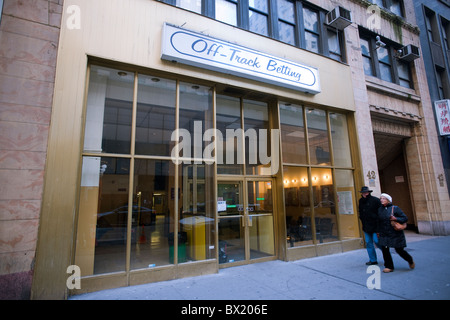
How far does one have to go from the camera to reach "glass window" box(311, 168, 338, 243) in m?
8.14

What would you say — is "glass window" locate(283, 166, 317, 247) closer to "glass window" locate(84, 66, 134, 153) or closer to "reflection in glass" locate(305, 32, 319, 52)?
"reflection in glass" locate(305, 32, 319, 52)

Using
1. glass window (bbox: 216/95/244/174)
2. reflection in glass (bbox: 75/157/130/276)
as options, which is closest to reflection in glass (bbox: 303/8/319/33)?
glass window (bbox: 216/95/244/174)

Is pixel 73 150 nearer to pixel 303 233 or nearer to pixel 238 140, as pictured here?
pixel 238 140

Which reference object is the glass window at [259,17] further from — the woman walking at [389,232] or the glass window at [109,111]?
the woman walking at [389,232]

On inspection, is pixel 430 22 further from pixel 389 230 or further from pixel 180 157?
pixel 180 157

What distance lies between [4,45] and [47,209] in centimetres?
316

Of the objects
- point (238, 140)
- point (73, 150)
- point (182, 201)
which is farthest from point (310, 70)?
point (73, 150)

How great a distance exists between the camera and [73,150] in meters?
5.00

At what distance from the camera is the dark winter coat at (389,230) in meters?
5.62

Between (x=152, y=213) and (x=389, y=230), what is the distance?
212 inches

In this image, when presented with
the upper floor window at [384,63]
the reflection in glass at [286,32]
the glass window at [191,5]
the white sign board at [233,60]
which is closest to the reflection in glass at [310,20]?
the reflection in glass at [286,32]

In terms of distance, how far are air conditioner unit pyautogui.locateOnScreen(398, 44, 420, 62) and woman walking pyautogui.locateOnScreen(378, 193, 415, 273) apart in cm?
944

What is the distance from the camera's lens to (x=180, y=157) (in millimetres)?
6387

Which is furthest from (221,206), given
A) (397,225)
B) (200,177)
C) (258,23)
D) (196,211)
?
(258,23)
